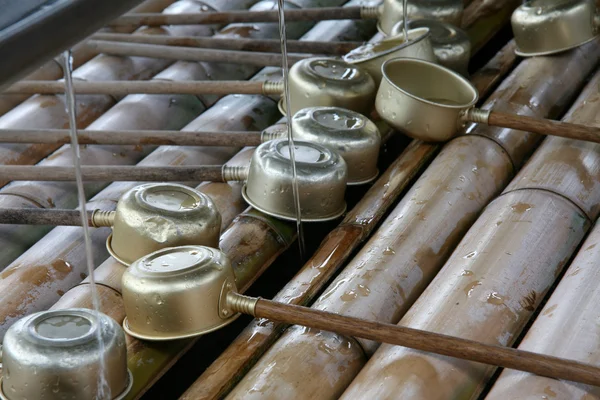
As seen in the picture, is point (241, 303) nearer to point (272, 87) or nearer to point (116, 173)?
point (116, 173)

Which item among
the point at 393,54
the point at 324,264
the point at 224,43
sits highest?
the point at 393,54

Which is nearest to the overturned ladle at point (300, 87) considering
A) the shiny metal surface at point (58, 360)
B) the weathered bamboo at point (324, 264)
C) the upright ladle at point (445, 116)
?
the upright ladle at point (445, 116)

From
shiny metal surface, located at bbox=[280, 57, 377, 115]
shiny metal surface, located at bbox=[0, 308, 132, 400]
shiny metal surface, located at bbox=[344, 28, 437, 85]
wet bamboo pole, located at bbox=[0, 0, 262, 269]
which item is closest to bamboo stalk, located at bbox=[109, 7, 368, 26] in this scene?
wet bamboo pole, located at bbox=[0, 0, 262, 269]

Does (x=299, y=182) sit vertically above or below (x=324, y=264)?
above

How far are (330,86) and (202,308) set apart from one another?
1.18 m

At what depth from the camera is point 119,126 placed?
3.26 metres

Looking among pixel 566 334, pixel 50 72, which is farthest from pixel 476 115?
pixel 50 72

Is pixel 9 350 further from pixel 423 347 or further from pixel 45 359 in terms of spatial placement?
pixel 423 347

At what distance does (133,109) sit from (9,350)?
1577mm

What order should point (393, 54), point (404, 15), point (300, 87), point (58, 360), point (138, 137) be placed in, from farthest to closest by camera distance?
1. point (404, 15)
2. point (393, 54)
3. point (300, 87)
4. point (138, 137)
5. point (58, 360)

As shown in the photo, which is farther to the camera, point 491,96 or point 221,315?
point 491,96

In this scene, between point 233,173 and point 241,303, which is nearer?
point 241,303

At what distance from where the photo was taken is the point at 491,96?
10.7ft

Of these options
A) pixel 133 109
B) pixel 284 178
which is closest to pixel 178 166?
Answer: pixel 284 178
